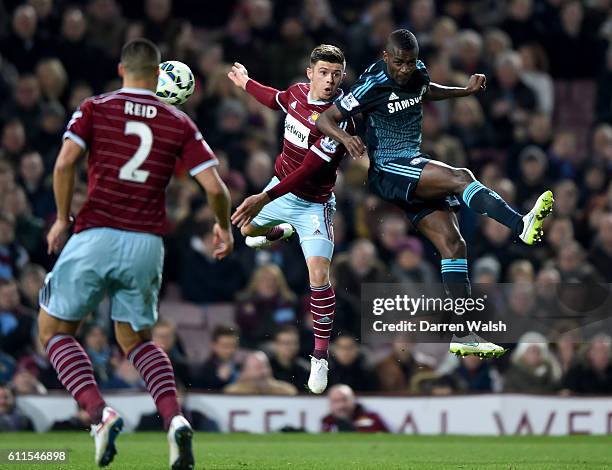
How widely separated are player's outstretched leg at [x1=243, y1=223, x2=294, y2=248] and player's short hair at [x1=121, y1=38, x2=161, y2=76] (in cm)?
377

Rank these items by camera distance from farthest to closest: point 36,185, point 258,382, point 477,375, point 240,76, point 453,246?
point 36,185 → point 477,375 → point 258,382 → point 240,76 → point 453,246

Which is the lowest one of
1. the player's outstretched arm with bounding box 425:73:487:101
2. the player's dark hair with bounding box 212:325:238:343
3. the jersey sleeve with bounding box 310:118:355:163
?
the player's dark hair with bounding box 212:325:238:343

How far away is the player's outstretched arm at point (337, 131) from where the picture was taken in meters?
11.2

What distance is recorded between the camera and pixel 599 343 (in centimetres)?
1600

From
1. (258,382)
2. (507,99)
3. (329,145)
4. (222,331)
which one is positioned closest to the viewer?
(329,145)

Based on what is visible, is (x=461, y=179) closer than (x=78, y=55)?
Yes

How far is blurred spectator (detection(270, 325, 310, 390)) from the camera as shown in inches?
625

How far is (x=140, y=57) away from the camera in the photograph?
9.34 meters

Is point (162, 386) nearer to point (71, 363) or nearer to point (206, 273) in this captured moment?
point (71, 363)

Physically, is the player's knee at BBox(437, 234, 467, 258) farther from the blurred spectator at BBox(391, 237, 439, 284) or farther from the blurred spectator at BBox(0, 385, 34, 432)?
the blurred spectator at BBox(0, 385, 34, 432)

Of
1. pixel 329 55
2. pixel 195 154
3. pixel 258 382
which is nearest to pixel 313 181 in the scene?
pixel 329 55

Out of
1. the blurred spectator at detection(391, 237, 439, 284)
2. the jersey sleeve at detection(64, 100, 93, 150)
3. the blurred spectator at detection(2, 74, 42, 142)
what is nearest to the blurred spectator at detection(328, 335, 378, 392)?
the blurred spectator at detection(391, 237, 439, 284)

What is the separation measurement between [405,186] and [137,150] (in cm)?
309

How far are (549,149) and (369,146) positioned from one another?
7.48 meters
